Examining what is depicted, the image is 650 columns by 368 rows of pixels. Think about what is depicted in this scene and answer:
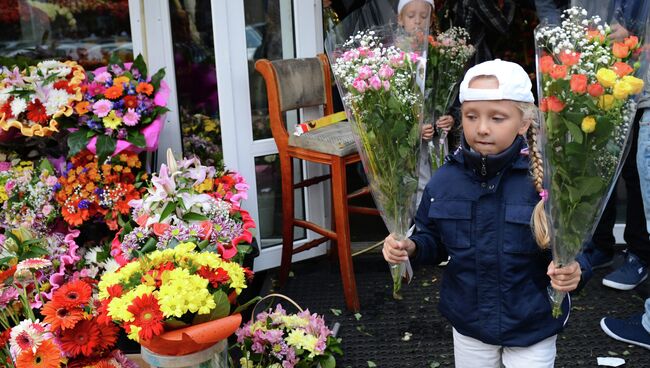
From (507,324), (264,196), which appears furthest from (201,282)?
(264,196)

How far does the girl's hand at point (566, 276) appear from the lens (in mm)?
1800

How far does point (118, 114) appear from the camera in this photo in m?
3.06

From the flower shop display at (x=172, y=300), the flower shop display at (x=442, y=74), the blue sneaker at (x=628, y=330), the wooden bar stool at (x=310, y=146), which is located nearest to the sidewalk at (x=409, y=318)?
the blue sneaker at (x=628, y=330)

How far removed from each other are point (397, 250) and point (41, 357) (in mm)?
1102

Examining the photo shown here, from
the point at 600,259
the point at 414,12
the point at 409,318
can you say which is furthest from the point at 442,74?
the point at 600,259

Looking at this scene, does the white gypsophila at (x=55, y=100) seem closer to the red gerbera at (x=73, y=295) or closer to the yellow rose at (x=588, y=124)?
the red gerbera at (x=73, y=295)

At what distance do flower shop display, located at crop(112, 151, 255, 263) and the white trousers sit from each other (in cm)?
87

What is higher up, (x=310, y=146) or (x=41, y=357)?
(x=310, y=146)

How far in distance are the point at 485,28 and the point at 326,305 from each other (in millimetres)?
1878

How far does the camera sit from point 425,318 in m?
3.36

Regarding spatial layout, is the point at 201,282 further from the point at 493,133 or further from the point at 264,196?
the point at 264,196

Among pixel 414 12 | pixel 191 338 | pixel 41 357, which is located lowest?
pixel 41 357

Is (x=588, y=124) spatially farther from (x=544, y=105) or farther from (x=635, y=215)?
(x=635, y=215)

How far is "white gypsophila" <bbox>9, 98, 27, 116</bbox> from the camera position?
3.01m
